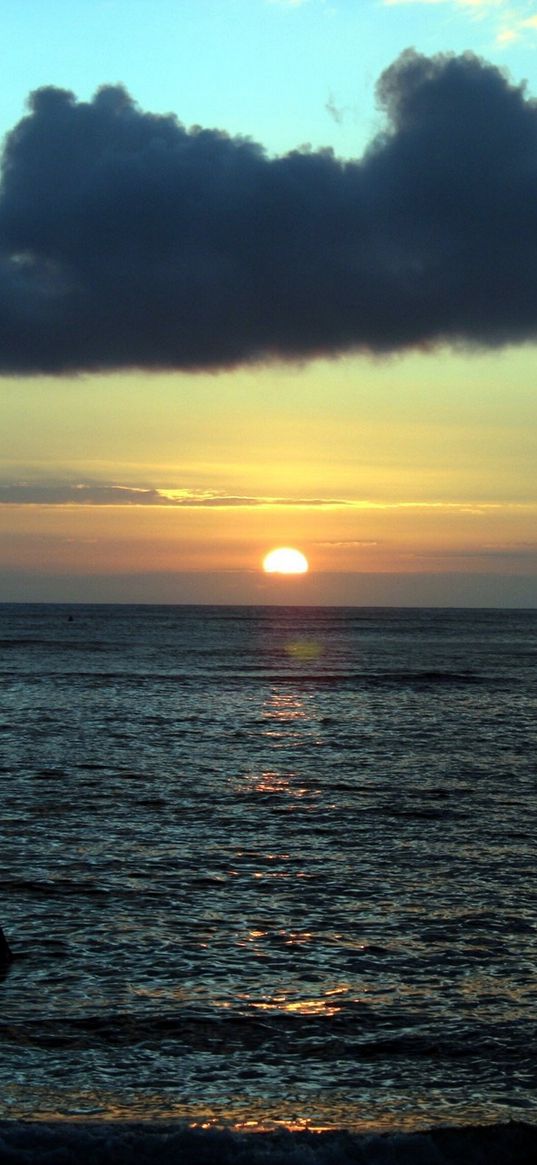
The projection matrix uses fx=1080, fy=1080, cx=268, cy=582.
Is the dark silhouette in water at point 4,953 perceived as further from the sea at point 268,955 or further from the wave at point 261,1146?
the wave at point 261,1146

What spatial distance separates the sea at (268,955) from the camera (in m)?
9.52

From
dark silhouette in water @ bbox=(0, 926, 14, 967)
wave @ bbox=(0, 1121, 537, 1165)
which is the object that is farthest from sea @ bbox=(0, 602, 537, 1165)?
dark silhouette in water @ bbox=(0, 926, 14, 967)

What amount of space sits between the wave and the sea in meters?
0.02

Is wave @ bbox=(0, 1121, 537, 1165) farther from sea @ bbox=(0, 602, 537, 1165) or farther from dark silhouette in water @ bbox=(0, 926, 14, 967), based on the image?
dark silhouette in water @ bbox=(0, 926, 14, 967)

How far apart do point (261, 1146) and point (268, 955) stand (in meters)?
5.25

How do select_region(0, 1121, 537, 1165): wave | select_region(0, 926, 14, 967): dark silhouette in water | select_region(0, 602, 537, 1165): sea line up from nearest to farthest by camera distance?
select_region(0, 1121, 537, 1165): wave
select_region(0, 602, 537, 1165): sea
select_region(0, 926, 14, 967): dark silhouette in water

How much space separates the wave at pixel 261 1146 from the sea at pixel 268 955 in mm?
21

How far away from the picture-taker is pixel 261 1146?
880 cm

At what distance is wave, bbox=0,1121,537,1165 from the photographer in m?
8.60

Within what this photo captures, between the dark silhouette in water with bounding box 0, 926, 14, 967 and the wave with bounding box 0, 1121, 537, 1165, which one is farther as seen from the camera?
the dark silhouette in water with bounding box 0, 926, 14, 967

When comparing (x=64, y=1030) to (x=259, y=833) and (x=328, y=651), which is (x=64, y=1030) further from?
(x=328, y=651)

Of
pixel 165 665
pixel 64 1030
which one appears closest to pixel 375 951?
pixel 64 1030

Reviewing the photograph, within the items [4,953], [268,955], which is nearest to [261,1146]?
[268,955]

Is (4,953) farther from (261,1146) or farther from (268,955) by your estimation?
(261,1146)
